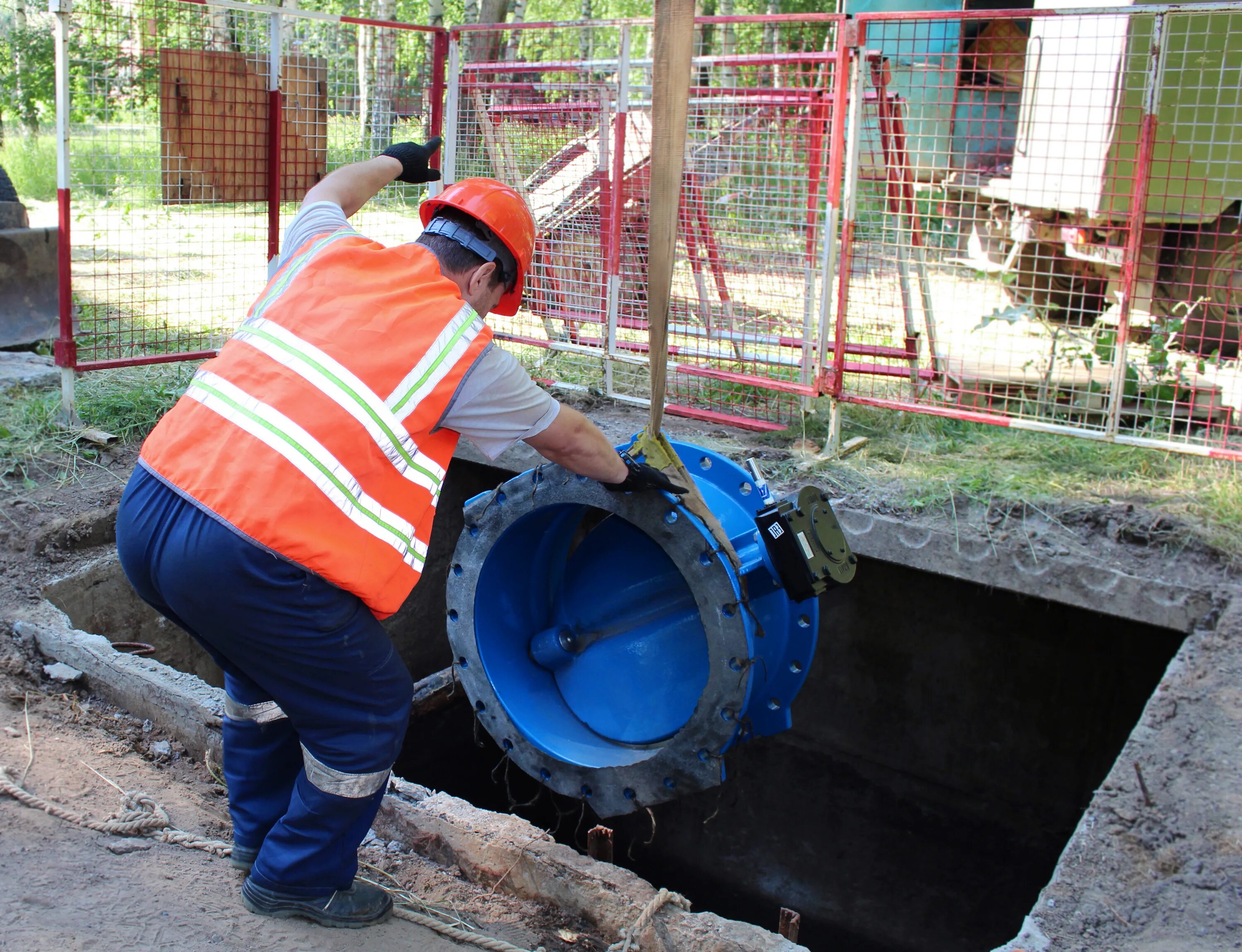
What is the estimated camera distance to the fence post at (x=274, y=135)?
524cm

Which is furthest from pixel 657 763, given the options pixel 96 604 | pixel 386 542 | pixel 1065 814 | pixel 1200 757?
pixel 1065 814

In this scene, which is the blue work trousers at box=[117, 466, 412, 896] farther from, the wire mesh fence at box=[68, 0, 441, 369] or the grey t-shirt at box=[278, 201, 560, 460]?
the wire mesh fence at box=[68, 0, 441, 369]

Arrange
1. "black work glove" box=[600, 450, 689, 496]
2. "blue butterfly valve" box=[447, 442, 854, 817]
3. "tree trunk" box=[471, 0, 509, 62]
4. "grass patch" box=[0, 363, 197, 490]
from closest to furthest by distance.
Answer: "black work glove" box=[600, 450, 689, 496]
"blue butterfly valve" box=[447, 442, 854, 817]
"grass patch" box=[0, 363, 197, 490]
"tree trunk" box=[471, 0, 509, 62]

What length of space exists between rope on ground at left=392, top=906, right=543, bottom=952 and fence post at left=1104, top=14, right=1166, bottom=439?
11.0 feet

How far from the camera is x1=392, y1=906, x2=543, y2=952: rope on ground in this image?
272 centimetres

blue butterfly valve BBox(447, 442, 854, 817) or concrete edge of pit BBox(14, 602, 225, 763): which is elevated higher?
blue butterfly valve BBox(447, 442, 854, 817)

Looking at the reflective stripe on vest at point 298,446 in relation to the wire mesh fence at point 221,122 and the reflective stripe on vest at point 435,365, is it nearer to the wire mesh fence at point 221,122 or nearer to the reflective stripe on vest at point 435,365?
the reflective stripe on vest at point 435,365

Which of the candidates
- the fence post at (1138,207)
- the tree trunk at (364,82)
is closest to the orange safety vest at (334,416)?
the fence post at (1138,207)

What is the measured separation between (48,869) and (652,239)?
7.44ft

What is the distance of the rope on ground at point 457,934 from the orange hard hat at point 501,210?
5.40ft

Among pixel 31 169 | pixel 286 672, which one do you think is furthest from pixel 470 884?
pixel 31 169

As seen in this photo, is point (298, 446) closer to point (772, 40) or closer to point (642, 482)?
point (642, 482)

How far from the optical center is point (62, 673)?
12.1 ft

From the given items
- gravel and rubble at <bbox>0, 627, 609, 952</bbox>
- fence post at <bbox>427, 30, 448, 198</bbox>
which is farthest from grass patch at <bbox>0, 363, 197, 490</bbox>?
fence post at <bbox>427, 30, 448, 198</bbox>
